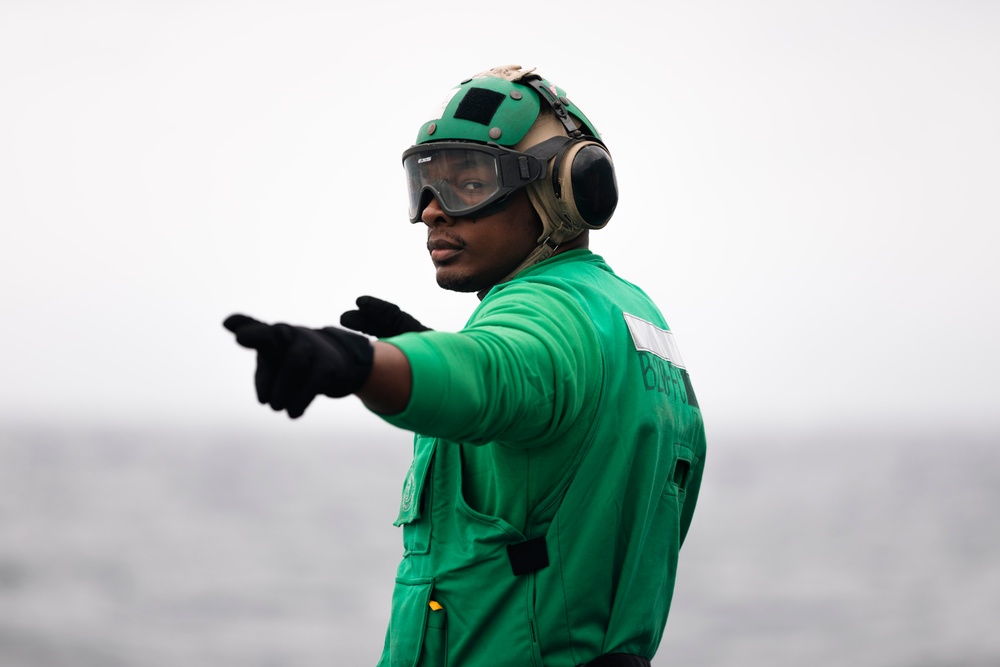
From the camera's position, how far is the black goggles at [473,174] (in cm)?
292

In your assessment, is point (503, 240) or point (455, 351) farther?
point (503, 240)

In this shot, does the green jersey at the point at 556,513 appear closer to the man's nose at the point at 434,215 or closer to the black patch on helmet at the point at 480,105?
the man's nose at the point at 434,215

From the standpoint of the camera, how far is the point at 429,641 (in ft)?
8.37

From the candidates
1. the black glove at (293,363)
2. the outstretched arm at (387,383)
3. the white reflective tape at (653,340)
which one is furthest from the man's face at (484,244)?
the black glove at (293,363)

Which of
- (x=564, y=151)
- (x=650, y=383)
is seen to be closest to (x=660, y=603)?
(x=650, y=383)

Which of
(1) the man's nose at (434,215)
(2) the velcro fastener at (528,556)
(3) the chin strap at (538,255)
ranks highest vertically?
(1) the man's nose at (434,215)

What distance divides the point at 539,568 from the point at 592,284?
2.30 feet

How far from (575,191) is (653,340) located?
46 cm

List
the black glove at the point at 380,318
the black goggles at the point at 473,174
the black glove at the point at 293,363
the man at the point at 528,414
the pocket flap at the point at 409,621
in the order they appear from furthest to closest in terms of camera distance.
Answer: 1. the black goggles at the point at 473,174
2. the black glove at the point at 380,318
3. the pocket flap at the point at 409,621
4. the man at the point at 528,414
5. the black glove at the point at 293,363

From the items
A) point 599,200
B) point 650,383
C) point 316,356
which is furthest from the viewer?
point 599,200

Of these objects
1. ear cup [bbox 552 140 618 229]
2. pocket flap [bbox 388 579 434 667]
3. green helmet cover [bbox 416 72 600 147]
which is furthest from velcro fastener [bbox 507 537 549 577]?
green helmet cover [bbox 416 72 600 147]

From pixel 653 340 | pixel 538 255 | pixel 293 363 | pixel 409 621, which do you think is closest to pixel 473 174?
pixel 538 255

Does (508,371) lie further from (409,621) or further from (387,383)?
(409,621)

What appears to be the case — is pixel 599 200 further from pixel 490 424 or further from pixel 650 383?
pixel 490 424
